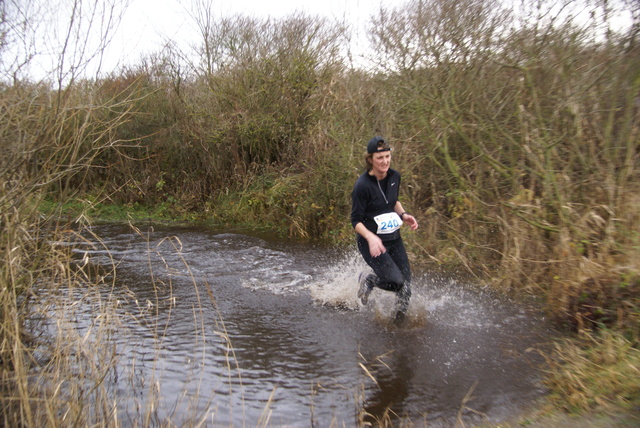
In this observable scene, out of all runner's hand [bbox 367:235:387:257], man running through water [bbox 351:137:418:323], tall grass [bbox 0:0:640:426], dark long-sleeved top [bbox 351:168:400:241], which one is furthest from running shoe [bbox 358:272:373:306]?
tall grass [bbox 0:0:640:426]

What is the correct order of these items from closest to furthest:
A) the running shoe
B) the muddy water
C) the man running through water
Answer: the muddy water
the man running through water
the running shoe

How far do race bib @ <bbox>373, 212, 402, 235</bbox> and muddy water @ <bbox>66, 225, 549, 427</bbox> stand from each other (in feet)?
3.89

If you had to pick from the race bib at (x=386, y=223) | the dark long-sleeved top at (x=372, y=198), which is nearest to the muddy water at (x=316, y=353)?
the race bib at (x=386, y=223)

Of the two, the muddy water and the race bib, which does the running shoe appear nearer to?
the muddy water

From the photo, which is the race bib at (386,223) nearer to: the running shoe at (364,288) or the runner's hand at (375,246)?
the runner's hand at (375,246)

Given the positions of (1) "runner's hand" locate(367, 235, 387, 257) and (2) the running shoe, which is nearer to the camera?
(1) "runner's hand" locate(367, 235, 387, 257)

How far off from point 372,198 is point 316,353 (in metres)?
1.79

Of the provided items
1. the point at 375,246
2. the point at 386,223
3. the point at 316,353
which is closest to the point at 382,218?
the point at 386,223

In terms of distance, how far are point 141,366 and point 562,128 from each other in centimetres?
627

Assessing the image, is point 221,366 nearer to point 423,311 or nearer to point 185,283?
point 423,311

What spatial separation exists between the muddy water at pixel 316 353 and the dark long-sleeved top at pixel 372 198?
1304mm

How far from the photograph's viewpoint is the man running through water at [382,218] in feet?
18.6

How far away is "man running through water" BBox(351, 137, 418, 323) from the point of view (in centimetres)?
568

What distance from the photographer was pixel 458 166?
8.84 m
